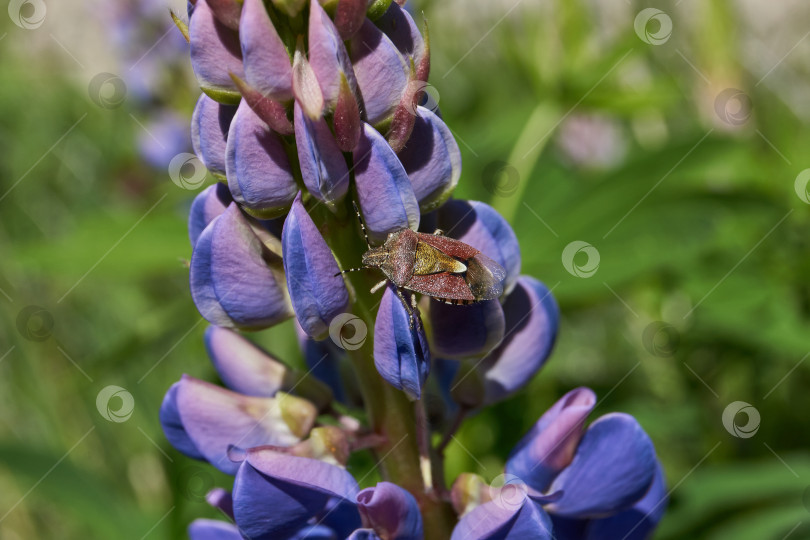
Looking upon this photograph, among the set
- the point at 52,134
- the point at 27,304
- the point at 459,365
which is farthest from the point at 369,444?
the point at 52,134

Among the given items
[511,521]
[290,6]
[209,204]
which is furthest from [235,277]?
[511,521]

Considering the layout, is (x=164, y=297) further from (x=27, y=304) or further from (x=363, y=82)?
(x=363, y=82)

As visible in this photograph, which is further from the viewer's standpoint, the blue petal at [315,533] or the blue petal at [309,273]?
the blue petal at [315,533]

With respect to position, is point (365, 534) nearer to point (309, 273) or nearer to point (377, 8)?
point (309, 273)

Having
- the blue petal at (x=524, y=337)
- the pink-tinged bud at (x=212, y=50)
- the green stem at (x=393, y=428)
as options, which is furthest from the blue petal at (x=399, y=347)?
the pink-tinged bud at (x=212, y=50)

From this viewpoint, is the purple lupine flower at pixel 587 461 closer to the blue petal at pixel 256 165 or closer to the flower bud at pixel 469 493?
the flower bud at pixel 469 493
